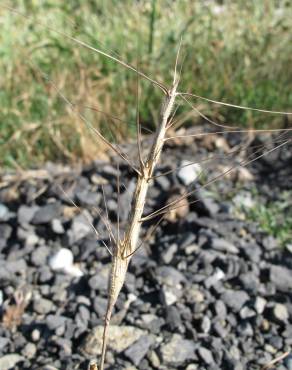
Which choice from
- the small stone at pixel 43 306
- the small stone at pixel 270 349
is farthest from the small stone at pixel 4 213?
the small stone at pixel 270 349

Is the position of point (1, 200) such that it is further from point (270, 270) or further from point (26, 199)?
point (270, 270)

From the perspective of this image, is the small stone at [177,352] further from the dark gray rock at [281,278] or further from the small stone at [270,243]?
the small stone at [270,243]

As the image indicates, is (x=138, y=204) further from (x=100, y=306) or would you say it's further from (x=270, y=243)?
(x=270, y=243)

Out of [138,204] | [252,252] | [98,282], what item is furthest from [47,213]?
[138,204]

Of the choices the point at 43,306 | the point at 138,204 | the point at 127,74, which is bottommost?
the point at 43,306

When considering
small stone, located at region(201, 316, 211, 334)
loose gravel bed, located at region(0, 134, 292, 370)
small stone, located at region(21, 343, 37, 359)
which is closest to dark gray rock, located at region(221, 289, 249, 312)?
→ loose gravel bed, located at region(0, 134, 292, 370)

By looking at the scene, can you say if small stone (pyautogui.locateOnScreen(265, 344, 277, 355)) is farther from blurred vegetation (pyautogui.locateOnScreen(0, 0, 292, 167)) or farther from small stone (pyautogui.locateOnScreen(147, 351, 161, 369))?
blurred vegetation (pyautogui.locateOnScreen(0, 0, 292, 167))
